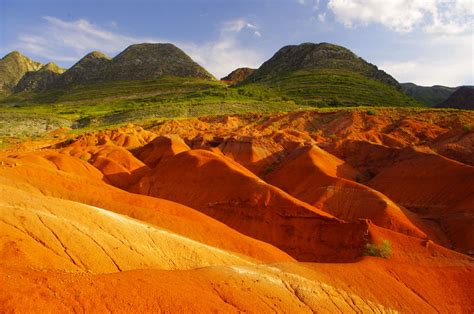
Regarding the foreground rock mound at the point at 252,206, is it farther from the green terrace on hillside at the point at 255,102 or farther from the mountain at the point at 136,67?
the mountain at the point at 136,67

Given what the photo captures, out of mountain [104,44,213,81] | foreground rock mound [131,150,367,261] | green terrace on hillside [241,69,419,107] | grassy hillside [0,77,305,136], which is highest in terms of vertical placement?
mountain [104,44,213,81]

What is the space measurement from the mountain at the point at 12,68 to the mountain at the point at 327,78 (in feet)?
346

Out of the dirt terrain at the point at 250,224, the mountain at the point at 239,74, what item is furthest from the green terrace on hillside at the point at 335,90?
the mountain at the point at 239,74

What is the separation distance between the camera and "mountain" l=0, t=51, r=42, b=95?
556ft

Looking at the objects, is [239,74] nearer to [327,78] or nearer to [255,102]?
[327,78]

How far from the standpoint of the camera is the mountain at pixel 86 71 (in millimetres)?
146050

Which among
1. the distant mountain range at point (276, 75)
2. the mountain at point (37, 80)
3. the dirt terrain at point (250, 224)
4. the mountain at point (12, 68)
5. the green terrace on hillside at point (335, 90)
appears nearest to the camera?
the dirt terrain at point (250, 224)

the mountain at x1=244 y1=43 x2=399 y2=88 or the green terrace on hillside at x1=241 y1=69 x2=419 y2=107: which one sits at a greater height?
the mountain at x1=244 y1=43 x2=399 y2=88

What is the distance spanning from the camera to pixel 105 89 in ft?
414

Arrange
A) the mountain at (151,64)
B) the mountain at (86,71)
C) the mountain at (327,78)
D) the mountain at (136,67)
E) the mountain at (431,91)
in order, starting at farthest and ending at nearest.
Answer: the mountain at (86,71), the mountain at (431,91), the mountain at (136,67), the mountain at (151,64), the mountain at (327,78)

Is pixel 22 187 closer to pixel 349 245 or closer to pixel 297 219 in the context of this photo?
pixel 297 219

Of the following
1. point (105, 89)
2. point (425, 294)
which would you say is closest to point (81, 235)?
point (425, 294)

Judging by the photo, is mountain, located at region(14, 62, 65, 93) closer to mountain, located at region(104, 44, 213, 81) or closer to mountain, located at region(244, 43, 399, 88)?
mountain, located at region(104, 44, 213, 81)

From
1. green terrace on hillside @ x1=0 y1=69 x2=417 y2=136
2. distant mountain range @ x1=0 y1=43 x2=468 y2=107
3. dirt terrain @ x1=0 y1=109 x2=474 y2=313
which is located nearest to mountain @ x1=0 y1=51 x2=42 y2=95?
distant mountain range @ x1=0 y1=43 x2=468 y2=107
